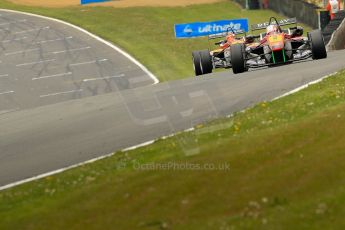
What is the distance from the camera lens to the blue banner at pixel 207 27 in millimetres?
43719

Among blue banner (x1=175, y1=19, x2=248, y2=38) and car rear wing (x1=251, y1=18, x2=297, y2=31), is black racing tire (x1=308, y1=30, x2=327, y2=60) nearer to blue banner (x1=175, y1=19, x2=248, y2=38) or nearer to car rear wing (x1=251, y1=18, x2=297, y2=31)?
car rear wing (x1=251, y1=18, x2=297, y2=31)

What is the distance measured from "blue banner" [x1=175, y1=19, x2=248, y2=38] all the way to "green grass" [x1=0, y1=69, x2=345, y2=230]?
28.2 m

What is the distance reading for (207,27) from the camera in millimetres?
44688

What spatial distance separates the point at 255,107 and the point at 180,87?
6034mm

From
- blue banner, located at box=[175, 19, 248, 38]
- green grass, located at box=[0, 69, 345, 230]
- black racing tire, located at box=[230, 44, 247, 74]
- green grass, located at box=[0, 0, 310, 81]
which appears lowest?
green grass, located at box=[0, 0, 310, 81]

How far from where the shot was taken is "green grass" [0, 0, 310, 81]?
42.9 metres

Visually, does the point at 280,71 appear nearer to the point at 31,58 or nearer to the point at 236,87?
the point at 236,87

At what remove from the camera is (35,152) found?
17219mm

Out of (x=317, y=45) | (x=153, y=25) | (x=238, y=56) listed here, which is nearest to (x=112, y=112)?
(x=238, y=56)

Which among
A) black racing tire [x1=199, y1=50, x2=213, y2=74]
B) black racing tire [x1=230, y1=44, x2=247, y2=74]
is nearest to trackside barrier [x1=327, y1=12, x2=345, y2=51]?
black racing tire [x1=199, y1=50, x2=213, y2=74]

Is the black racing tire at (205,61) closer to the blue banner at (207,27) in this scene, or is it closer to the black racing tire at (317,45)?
the black racing tire at (317,45)

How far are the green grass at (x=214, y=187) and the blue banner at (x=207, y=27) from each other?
28187 millimetres

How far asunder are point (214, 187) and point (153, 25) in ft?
140

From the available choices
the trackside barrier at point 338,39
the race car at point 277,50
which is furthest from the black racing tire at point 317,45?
the trackside barrier at point 338,39
